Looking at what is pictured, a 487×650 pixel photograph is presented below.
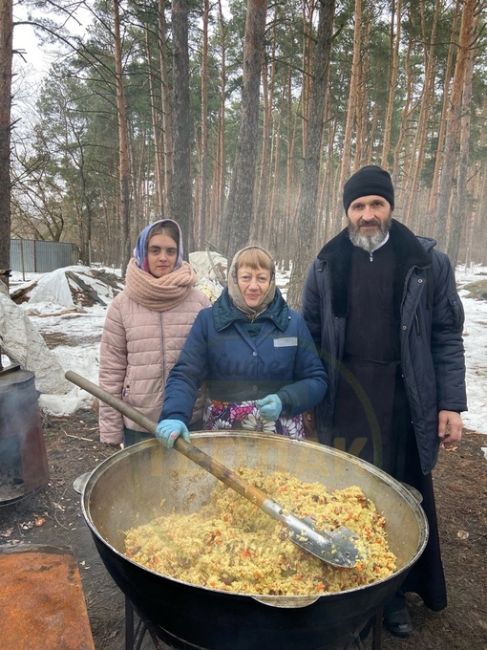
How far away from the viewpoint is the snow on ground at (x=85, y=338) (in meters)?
5.70

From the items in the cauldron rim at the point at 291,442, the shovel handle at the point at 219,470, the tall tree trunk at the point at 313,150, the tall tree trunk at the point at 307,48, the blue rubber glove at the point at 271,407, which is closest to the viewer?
the cauldron rim at the point at 291,442

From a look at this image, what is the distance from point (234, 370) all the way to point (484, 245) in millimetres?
43627

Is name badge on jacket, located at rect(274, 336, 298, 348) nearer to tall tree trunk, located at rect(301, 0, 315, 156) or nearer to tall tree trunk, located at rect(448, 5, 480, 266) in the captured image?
tall tree trunk, located at rect(301, 0, 315, 156)

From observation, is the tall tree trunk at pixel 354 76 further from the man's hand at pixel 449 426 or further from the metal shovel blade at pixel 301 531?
the metal shovel blade at pixel 301 531

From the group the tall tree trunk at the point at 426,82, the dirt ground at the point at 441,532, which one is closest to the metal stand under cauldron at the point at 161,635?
the dirt ground at the point at 441,532

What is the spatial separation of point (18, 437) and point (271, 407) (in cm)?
223

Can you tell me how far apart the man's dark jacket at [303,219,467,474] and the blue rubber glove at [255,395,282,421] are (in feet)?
1.60

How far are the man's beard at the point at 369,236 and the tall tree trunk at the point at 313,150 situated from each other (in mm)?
6819

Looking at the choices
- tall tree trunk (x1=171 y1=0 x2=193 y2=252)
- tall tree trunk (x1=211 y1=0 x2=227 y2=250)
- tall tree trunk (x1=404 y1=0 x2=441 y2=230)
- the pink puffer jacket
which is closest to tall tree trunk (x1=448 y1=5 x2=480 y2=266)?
tall tree trunk (x1=404 y1=0 x2=441 y2=230)

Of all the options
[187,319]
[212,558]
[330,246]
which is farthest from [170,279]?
[212,558]

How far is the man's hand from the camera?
230cm

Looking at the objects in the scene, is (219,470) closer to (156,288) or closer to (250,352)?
(250,352)

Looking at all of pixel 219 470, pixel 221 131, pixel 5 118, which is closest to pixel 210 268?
pixel 5 118

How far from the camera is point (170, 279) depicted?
105 inches
